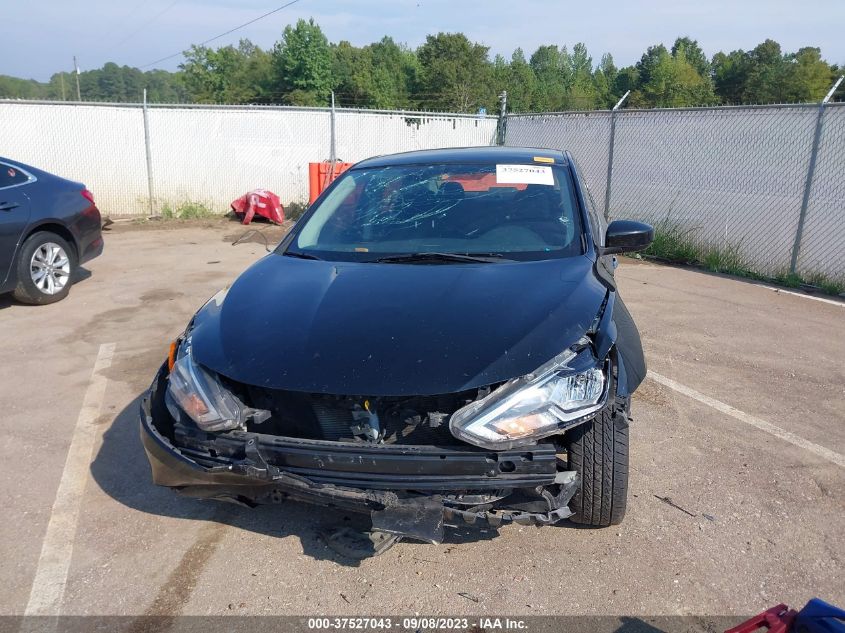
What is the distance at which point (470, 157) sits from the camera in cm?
430

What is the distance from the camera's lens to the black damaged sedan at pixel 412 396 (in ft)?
7.89

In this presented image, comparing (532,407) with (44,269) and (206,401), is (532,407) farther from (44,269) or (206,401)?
(44,269)

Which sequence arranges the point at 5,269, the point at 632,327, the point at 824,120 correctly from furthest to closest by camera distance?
the point at 824,120 → the point at 5,269 → the point at 632,327

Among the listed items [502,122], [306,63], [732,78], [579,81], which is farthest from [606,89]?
[502,122]

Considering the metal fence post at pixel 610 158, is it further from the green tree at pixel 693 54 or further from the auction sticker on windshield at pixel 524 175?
the green tree at pixel 693 54

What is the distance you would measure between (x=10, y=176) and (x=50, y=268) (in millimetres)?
961

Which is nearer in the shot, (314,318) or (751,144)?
(314,318)

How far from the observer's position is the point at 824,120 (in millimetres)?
8023

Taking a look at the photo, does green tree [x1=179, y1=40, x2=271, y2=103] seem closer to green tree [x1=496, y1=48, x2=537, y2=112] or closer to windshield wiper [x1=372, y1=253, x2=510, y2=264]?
green tree [x1=496, y1=48, x2=537, y2=112]

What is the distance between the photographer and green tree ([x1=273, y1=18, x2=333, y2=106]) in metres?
61.2

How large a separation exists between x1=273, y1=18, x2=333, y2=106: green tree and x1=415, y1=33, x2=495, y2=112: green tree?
29.1 feet

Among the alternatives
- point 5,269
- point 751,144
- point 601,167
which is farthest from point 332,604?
point 601,167

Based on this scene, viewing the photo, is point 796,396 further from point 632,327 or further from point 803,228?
point 803,228

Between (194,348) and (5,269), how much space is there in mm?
4753
